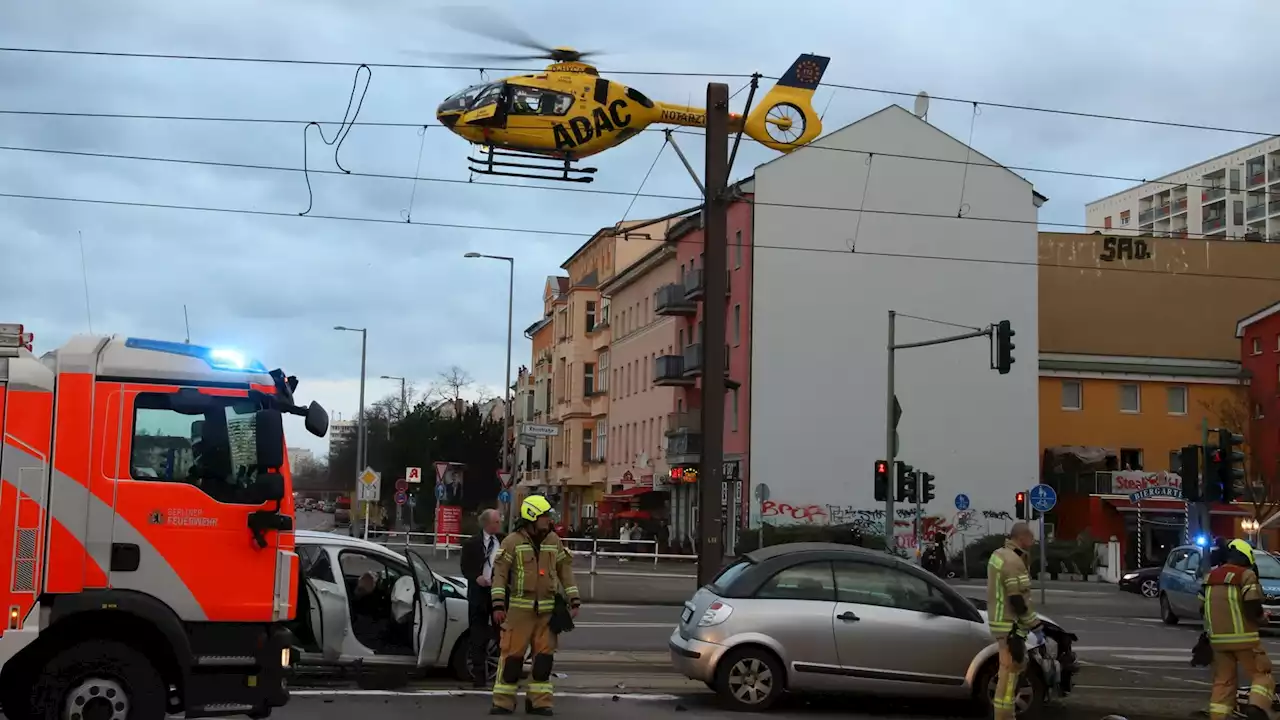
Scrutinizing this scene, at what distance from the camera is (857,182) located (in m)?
53.1

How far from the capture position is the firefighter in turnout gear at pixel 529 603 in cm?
1157

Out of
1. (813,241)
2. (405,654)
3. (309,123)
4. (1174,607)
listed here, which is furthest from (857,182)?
(405,654)

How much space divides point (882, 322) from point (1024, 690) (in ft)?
137

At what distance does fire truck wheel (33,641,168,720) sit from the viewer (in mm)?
8797

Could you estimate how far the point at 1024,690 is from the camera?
12.6 m

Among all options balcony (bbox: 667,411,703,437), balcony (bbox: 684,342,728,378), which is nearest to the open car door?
balcony (bbox: 684,342,728,378)

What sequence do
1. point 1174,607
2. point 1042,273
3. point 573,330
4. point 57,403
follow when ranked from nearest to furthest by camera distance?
point 57,403 < point 1174,607 < point 1042,273 < point 573,330

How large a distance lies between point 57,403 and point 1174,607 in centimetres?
2404

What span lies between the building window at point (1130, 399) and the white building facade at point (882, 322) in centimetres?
697

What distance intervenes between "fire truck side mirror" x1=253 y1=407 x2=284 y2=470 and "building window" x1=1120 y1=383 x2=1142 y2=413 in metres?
55.0

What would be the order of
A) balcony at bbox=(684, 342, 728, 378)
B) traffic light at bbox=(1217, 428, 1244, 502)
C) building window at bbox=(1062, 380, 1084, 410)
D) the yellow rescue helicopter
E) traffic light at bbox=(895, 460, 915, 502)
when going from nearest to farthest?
traffic light at bbox=(1217, 428, 1244, 502) < the yellow rescue helicopter < traffic light at bbox=(895, 460, 915, 502) < balcony at bbox=(684, 342, 728, 378) < building window at bbox=(1062, 380, 1084, 410)

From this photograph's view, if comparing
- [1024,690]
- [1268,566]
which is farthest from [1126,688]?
[1268,566]

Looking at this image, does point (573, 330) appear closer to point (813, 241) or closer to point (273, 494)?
point (813, 241)

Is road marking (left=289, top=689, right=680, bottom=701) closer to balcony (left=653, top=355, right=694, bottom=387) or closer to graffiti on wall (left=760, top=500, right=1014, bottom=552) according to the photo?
graffiti on wall (left=760, top=500, right=1014, bottom=552)
